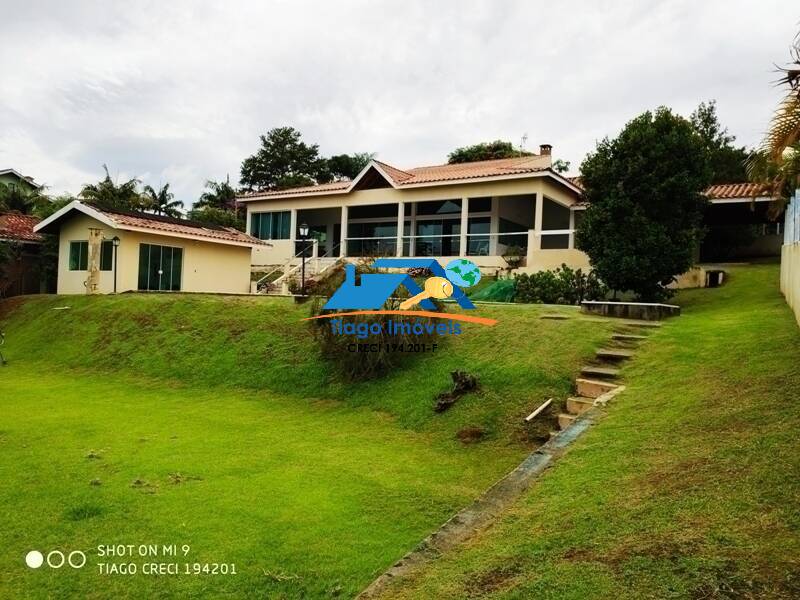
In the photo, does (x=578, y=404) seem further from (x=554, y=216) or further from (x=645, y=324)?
(x=554, y=216)

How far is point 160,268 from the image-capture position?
20406 mm

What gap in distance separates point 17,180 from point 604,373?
131 ft

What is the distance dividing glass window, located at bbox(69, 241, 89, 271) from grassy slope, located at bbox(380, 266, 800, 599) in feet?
63.6

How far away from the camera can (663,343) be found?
9008mm

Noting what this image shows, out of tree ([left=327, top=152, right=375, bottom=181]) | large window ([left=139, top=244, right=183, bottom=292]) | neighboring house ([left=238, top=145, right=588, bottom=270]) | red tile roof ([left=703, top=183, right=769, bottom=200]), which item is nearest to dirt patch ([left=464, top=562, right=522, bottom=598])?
neighboring house ([left=238, top=145, right=588, bottom=270])

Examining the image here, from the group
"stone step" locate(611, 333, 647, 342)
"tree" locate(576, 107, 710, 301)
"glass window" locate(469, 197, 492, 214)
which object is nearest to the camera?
"stone step" locate(611, 333, 647, 342)

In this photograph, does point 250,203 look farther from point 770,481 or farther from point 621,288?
point 770,481

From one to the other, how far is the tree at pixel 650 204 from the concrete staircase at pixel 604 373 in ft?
11.1

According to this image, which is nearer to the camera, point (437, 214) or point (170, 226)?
point (170, 226)

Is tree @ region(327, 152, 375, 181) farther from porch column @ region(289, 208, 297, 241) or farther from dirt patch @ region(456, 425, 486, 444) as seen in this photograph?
dirt patch @ region(456, 425, 486, 444)

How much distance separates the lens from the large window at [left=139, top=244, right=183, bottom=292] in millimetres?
19891

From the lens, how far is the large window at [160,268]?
19.9 meters

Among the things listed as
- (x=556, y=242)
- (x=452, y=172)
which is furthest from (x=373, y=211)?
(x=556, y=242)

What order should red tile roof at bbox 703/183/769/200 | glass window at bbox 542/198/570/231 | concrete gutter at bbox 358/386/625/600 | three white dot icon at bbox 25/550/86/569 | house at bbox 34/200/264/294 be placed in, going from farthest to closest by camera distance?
glass window at bbox 542/198/570/231, house at bbox 34/200/264/294, red tile roof at bbox 703/183/769/200, three white dot icon at bbox 25/550/86/569, concrete gutter at bbox 358/386/625/600
